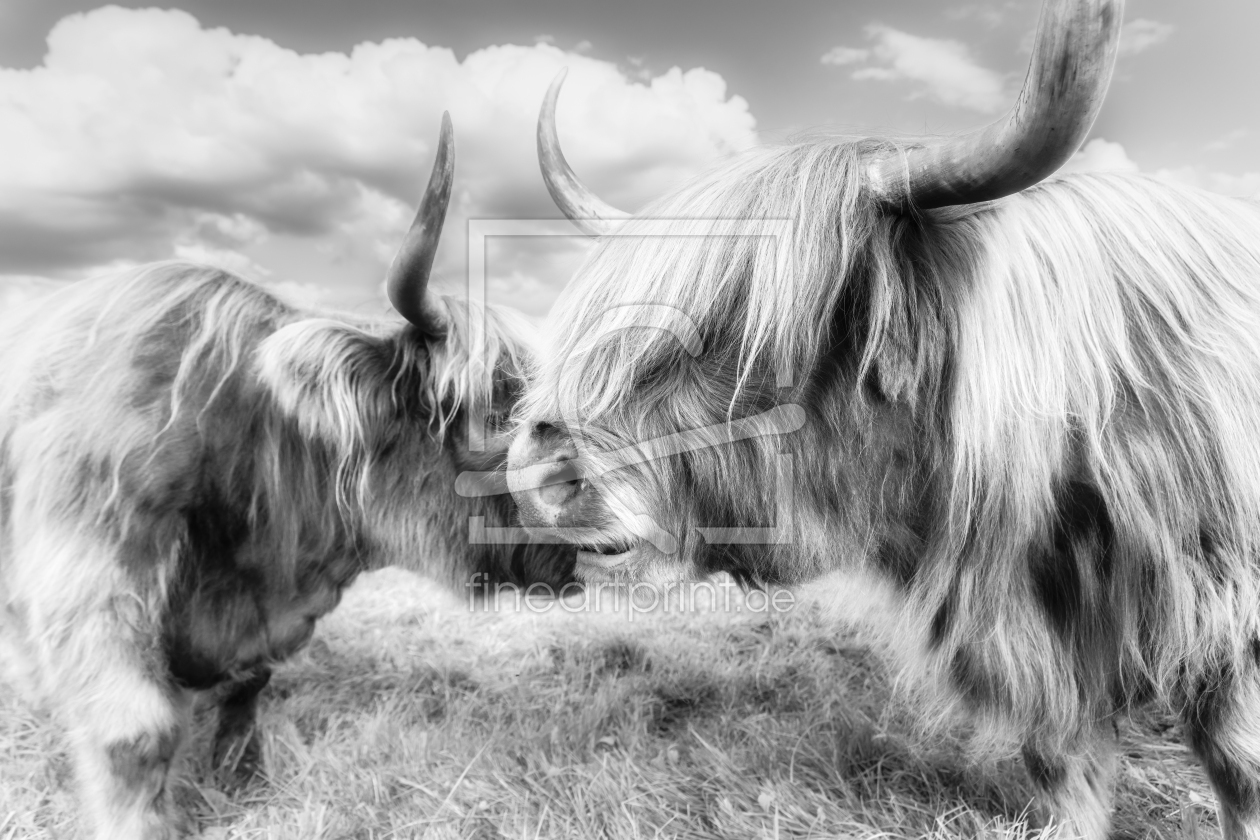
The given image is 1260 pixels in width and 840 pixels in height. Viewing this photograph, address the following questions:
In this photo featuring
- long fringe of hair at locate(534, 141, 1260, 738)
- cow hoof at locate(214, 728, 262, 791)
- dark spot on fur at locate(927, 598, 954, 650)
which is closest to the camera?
long fringe of hair at locate(534, 141, 1260, 738)

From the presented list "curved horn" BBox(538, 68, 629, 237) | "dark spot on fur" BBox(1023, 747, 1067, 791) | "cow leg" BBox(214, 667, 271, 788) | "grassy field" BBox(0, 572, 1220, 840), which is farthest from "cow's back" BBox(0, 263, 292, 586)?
"dark spot on fur" BBox(1023, 747, 1067, 791)

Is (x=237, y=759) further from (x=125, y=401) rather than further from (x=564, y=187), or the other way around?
(x=564, y=187)

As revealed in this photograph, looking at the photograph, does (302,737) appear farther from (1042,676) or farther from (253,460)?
(1042,676)

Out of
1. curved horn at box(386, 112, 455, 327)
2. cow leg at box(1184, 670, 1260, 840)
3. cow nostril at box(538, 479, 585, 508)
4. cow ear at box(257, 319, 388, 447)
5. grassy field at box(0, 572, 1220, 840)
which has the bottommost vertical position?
grassy field at box(0, 572, 1220, 840)

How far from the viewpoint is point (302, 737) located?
11.0 ft

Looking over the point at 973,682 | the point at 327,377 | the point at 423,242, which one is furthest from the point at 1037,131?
the point at 327,377

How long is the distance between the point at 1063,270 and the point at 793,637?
119 inches

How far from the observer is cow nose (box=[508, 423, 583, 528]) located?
1.62m

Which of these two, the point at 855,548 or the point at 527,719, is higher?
the point at 855,548

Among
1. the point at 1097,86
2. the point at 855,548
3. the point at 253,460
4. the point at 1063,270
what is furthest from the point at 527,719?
the point at 1097,86

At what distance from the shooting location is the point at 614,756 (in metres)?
2.92

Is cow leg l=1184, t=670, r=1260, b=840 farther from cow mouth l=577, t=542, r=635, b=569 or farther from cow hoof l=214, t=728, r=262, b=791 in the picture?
cow hoof l=214, t=728, r=262, b=791

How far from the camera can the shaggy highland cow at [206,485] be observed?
7.73ft

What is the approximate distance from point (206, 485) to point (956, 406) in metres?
2.34
